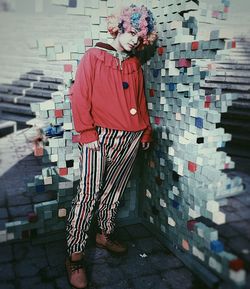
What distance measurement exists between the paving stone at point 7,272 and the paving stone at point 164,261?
1.03m

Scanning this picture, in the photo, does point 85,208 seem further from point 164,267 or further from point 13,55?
point 13,55

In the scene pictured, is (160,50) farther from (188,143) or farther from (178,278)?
(178,278)

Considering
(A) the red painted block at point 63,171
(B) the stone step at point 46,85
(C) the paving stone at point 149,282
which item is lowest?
(C) the paving stone at point 149,282

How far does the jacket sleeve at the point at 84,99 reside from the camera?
2.09 m

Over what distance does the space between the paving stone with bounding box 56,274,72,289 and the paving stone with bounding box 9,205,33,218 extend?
1.07m

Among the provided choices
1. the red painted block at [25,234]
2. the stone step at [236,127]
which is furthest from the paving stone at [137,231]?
the stone step at [236,127]

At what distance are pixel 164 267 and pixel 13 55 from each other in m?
8.81

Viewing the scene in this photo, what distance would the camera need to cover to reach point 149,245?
107 inches

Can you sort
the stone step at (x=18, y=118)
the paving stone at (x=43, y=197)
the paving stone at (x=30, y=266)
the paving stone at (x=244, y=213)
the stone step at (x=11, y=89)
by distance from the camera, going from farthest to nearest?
the stone step at (x=11, y=89) < the stone step at (x=18, y=118) < the paving stone at (x=43, y=197) < the paving stone at (x=244, y=213) < the paving stone at (x=30, y=266)

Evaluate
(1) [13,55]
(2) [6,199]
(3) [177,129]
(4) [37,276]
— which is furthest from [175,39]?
(1) [13,55]

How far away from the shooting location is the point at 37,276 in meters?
2.31

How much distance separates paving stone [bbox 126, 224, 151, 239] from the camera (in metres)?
2.84

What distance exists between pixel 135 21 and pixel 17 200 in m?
2.33

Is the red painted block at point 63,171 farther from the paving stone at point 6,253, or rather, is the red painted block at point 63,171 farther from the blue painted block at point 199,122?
the blue painted block at point 199,122
